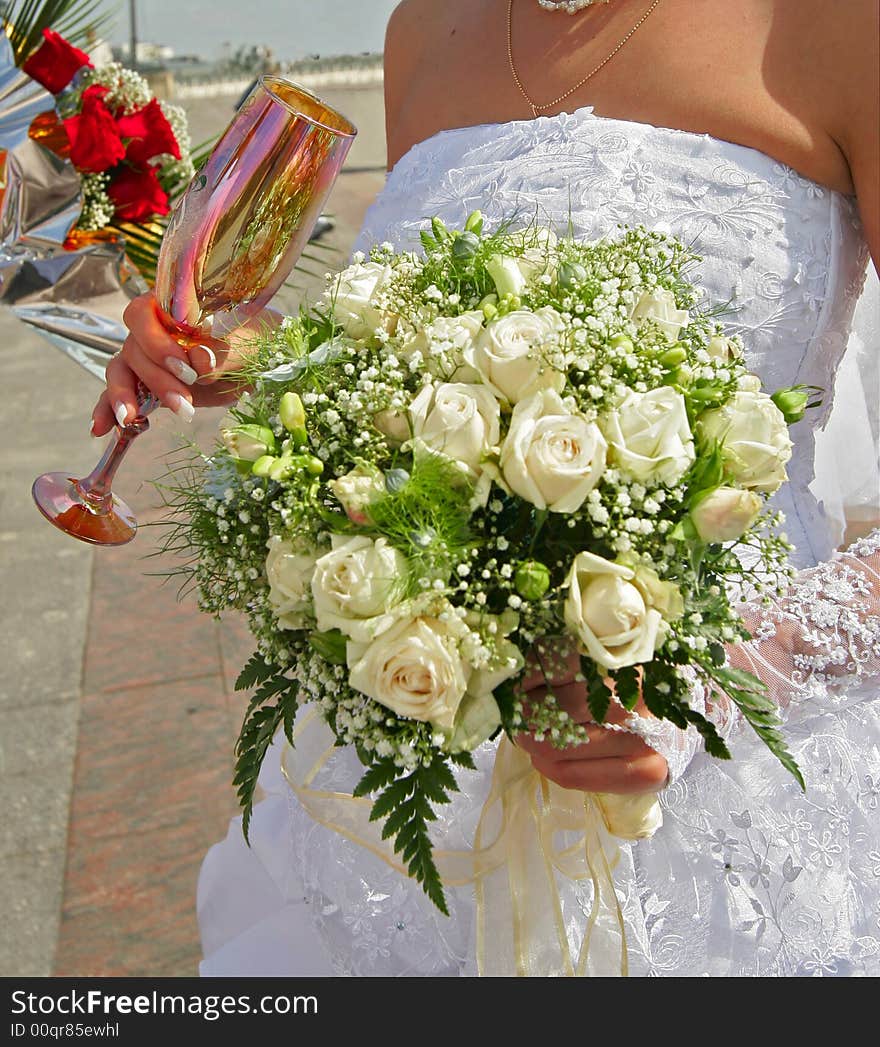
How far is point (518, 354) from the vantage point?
3.63 feet

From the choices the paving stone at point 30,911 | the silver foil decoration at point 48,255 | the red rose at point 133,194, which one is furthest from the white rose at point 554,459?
the paving stone at point 30,911

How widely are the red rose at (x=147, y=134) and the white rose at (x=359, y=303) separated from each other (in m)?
1.17

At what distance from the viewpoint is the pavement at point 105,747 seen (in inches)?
120

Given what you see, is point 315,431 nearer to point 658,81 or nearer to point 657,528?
point 657,528

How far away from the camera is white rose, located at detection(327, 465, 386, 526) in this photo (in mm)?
1090

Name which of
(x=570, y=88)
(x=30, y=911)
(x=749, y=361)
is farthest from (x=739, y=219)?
(x=30, y=911)

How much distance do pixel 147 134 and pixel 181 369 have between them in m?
0.92

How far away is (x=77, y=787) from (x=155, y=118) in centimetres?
218

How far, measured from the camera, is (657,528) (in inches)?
44.2

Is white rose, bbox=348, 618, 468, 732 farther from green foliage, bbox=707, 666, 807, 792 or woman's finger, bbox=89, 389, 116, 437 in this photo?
woman's finger, bbox=89, 389, 116, 437

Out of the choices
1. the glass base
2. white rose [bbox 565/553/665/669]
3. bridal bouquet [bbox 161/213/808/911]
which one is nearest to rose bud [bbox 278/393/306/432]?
bridal bouquet [bbox 161/213/808/911]

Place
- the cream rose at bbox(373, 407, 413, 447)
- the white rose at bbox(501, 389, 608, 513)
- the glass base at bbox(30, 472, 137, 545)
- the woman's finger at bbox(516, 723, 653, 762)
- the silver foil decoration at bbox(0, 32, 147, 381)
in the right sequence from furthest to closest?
the silver foil decoration at bbox(0, 32, 147, 381) < the glass base at bbox(30, 472, 137, 545) < the woman's finger at bbox(516, 723, 653, 762) < the cream rose at bbox(373, 407, 413, 447) < the white rose at bbox(501, 389, 608, 513)

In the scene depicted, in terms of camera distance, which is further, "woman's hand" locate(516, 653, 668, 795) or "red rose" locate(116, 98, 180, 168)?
"red rose" locate(116, 98, 180, 168)

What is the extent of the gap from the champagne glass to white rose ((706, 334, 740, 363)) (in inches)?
22.5
